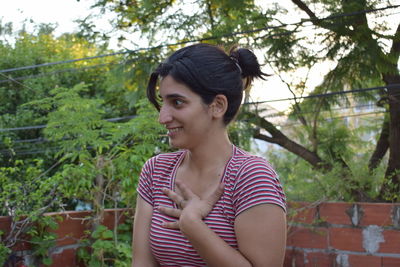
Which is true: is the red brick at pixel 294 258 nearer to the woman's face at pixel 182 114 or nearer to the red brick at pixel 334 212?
the red brick at pixel 334 212

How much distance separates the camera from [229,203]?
4.86 ft

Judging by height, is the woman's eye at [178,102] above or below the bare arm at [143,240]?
above

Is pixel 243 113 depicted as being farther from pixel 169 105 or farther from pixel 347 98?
pixel 169 105

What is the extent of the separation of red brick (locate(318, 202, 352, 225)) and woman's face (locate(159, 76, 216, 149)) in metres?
2.37

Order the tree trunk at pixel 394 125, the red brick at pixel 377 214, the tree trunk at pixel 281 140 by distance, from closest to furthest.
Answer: the red brick at pixel 377 214, the tree trunk at pixel 394 125, the tree trunk at pixel 281 140

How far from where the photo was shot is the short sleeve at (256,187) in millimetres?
1428

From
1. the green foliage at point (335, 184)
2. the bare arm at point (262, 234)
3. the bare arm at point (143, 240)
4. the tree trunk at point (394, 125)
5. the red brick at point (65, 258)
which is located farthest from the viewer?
the tree trunk at point (394, 125)

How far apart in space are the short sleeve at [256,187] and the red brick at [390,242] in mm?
2301

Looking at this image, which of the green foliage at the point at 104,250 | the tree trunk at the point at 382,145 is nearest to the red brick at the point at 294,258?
the green foliage at the point at 104,250

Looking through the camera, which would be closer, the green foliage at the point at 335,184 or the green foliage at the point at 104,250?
the green foliage at the point at 104,250

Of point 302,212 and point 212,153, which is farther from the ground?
point 302,212

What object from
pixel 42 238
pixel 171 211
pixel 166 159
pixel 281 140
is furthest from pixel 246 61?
pixel 281 140

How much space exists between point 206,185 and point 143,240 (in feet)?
0.84

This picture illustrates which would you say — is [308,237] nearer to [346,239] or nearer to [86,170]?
[346,239]
